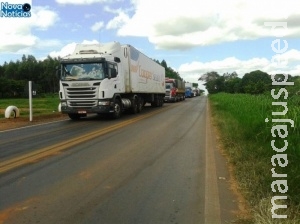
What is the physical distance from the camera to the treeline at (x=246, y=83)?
10548 mm

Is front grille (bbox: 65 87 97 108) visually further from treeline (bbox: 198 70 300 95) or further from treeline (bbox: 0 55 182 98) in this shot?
treeline (bbox: 0 55 182 98)

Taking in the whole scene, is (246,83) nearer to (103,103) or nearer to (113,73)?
(113,73)

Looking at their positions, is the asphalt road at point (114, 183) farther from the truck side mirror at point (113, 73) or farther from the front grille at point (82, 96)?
the truck side mirror at point (113, 73)

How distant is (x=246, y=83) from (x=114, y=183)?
164 ft

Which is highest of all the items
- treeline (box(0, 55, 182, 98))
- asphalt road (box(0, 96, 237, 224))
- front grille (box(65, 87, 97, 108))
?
treeline (box(0, 55, 182, 98))

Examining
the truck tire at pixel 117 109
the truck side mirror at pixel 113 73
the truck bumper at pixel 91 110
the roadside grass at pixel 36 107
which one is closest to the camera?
the truck bumper at pixel 91 110

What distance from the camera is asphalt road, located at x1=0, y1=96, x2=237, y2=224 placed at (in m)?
4.62

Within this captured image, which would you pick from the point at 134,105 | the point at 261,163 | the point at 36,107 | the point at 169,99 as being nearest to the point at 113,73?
the point at 134,105

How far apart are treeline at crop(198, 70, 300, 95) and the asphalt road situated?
245 centimetres

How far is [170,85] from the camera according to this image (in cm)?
4544

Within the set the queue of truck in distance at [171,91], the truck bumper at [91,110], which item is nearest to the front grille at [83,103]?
the truck bumper at [91,110]

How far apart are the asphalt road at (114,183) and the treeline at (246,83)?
96.3 inches

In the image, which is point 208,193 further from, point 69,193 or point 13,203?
point 13,203

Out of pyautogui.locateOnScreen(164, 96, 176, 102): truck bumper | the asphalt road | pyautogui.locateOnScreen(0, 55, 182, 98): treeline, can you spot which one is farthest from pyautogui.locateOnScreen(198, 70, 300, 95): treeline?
pyautogui.locateOnScreen(0, 55, 182, 98): treeline
